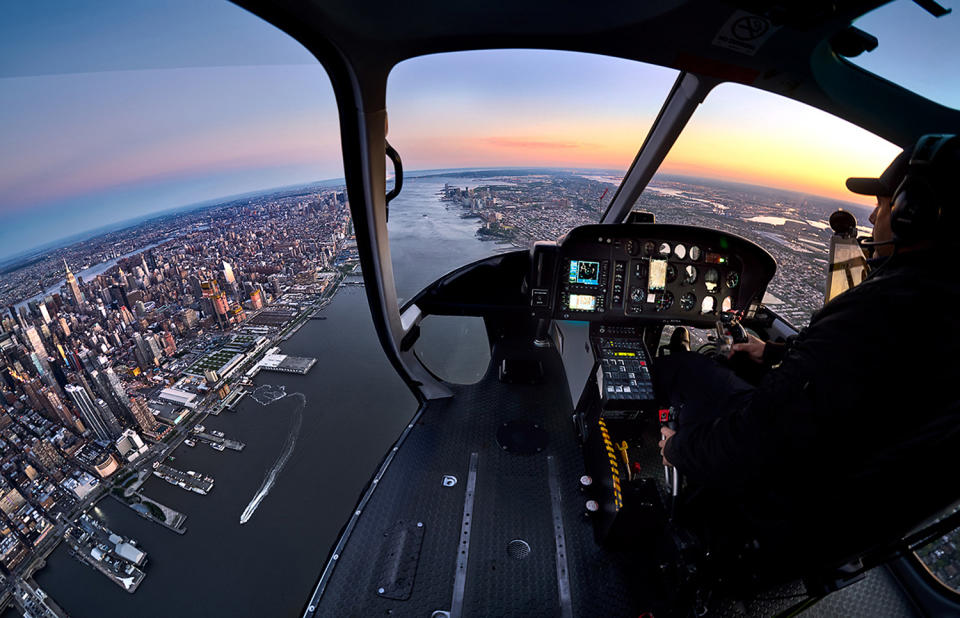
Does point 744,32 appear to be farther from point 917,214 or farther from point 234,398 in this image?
point 234,398

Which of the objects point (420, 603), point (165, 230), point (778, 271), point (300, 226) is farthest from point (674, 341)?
point (165, 230)

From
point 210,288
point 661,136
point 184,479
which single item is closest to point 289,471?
point 184,479

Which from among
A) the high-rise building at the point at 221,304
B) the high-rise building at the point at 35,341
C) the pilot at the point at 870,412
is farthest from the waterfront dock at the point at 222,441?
the pilot at the point at 870,412

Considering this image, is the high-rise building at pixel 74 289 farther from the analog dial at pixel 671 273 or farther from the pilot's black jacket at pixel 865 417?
the analog dial at pixel 671 273

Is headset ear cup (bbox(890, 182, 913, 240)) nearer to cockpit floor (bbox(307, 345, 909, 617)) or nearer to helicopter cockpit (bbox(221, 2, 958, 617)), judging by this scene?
helicopter cockpit (bbox(221, 2, 958, 617))

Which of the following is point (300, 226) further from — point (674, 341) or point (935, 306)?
point (935, 306)
